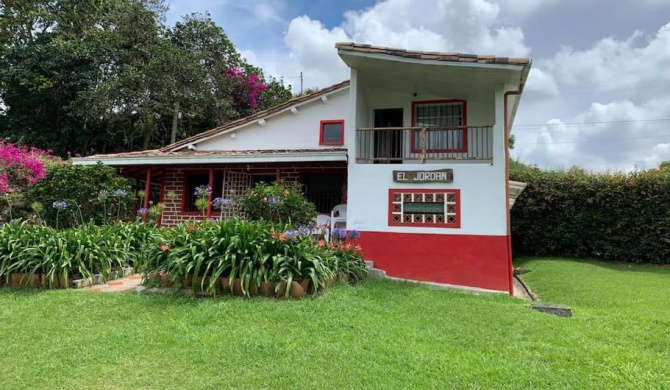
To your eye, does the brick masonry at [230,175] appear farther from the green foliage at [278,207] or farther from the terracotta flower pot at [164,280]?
the terracotta flower pot at [164,280]

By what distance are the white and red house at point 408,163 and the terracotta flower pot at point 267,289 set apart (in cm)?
356

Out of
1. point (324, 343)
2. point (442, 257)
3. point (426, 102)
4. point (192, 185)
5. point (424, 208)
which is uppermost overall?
point (426, 102)

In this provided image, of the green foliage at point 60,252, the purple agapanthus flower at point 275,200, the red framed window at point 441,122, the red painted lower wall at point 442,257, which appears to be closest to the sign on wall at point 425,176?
the red painted lower wall at point 442,257

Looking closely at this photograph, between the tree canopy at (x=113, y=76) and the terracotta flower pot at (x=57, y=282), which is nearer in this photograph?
the terracotta flower pot at (x=57, y=282)

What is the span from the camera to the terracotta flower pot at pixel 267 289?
6031mm

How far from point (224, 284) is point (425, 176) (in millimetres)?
4872

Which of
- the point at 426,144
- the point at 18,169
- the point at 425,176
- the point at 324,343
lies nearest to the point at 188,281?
the point at 324,343

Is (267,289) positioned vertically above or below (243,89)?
below

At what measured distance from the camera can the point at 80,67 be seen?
21047 millimetres

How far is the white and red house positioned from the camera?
342 inches

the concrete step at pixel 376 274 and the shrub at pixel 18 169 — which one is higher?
the shrub at pixel 18 169

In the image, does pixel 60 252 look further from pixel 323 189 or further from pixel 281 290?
pixel 323 189

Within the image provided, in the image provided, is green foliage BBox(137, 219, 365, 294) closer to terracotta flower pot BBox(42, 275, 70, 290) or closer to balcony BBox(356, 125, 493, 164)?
Result: terracotta flower pot BBox(42, 275, 70, 290)

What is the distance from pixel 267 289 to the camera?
238 inches
